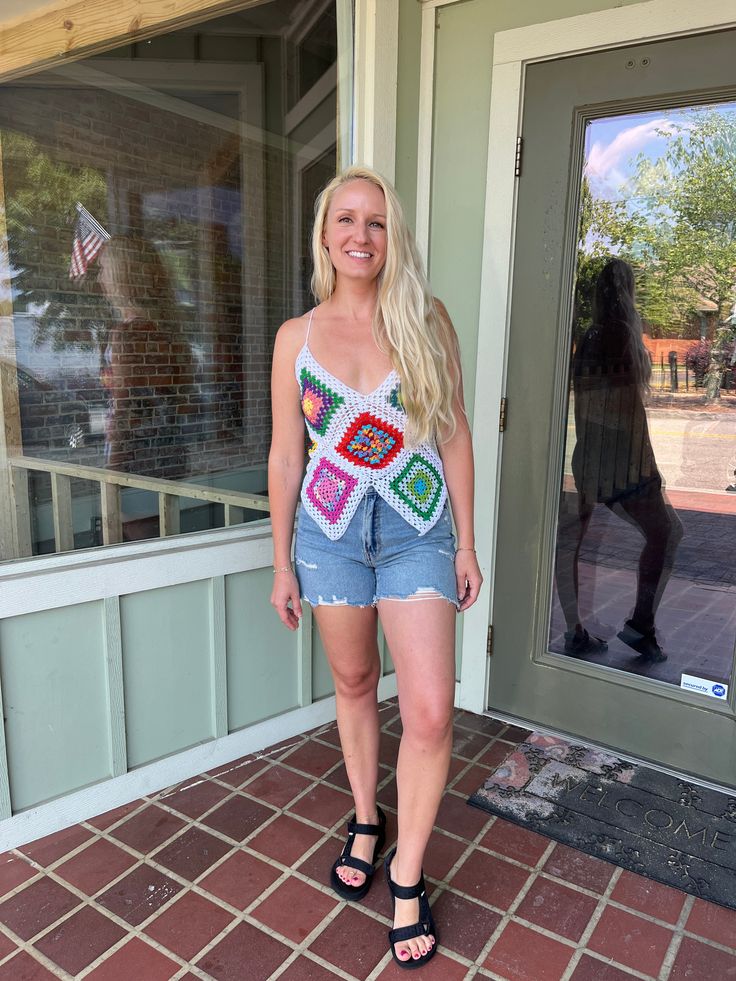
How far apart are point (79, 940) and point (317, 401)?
1400 mm

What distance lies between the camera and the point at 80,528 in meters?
2.15

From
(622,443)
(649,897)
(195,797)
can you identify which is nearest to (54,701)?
(195,797)

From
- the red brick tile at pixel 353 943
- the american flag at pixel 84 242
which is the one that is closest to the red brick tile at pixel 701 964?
the red brick tile at pixel 353 943

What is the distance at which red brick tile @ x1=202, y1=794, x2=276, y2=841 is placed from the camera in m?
2.10

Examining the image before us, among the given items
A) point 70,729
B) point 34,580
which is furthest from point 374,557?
point 70,729

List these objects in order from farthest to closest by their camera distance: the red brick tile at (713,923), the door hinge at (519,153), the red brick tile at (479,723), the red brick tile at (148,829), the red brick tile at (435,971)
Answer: the red brick tile at (479,723)
the door hinge at (519,153)
the red brick tile at (148,829)
the red brick tile at (713,923)
the red brick tile at (435,971)

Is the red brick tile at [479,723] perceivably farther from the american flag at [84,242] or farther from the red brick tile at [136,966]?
the american flag at [84,242]

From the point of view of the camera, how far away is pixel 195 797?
7.41 ft

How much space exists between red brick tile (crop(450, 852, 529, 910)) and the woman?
21 cm

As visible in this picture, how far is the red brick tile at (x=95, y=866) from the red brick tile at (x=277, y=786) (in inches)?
17.1

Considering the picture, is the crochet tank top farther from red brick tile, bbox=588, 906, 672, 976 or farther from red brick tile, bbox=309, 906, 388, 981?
red brick tile, bbox=588, 906, 672, 976

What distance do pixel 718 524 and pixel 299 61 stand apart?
83.5 inches

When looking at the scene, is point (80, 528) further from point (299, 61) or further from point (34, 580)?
point (299, 61)

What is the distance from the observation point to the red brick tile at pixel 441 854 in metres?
1.92
